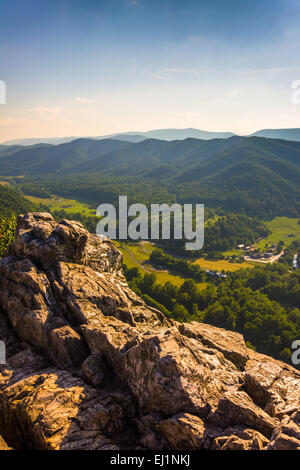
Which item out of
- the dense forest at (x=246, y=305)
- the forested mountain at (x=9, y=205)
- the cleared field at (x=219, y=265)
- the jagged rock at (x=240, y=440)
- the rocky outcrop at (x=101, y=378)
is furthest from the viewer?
the forested mountain at (x=9, y=205)

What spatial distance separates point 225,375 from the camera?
2031 centimetres

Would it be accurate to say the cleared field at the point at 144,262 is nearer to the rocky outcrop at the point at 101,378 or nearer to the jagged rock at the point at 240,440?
the rocky outcrop at the point at 101,378

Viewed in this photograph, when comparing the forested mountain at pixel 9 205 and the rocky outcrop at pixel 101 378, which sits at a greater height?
the forested mountain at pixel 9 205

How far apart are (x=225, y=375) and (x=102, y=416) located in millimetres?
10096

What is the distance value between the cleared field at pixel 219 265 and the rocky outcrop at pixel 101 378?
11861 cm

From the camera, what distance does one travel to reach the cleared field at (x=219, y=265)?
142988mm

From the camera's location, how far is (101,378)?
18438 millimetres

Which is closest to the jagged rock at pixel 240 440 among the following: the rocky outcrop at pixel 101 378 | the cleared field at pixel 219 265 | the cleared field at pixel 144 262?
the rocky outcrop at pixel 101 378

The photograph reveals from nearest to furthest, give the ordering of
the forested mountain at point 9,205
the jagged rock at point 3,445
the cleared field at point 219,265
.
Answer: the jagged rock at point 3,445 < the cleared field at point 219,265 < the forested mountain at point 9,205

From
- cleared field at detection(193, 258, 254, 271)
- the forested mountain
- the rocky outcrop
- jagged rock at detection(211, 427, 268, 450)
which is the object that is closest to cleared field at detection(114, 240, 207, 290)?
cleared field at detection(193, 258, 254, 271)

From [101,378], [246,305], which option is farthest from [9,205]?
[101,378]

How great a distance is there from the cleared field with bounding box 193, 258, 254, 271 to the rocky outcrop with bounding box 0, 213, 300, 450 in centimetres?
11861

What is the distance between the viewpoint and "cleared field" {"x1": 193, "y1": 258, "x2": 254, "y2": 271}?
143 metres

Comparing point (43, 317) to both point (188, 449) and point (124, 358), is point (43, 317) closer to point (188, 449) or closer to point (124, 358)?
point (124, 358)
